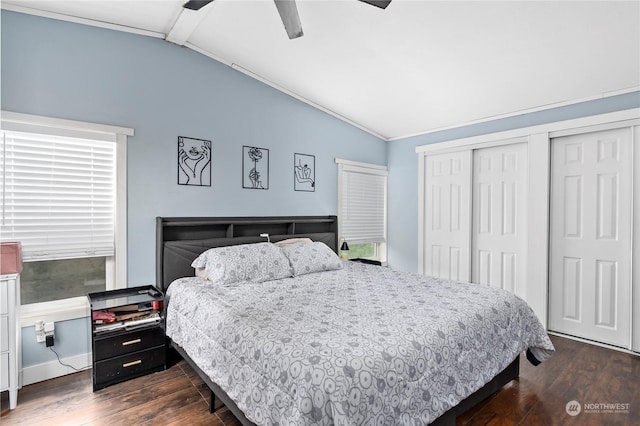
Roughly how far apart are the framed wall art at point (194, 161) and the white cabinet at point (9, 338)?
143 cm

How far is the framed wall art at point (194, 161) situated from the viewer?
3.13m

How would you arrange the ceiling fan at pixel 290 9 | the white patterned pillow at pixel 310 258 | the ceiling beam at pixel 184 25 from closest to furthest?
the ceiling fan at pixel 290 9, the ceiling beam at pixel 184 25, the white patterned pillow at pixel 310 258

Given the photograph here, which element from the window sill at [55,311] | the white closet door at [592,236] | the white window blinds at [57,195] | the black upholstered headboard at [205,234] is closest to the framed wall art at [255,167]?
the black upholstered headboard at [205,234]

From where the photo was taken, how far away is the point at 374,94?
370 centimetres

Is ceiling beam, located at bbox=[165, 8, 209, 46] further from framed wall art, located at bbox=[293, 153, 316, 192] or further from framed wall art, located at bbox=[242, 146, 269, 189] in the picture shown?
framed wall art, located at bbox=[293, 153, 316, 192]

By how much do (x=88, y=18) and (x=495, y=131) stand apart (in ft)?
13.4

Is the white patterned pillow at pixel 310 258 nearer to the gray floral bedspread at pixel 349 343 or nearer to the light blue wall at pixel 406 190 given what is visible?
the gray floral bedspread at pixel 349 343

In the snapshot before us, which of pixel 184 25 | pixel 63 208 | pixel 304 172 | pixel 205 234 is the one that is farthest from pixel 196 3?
pixel 304 172

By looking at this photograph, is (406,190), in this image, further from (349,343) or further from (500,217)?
(349,343)

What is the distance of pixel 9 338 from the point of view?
2.13m

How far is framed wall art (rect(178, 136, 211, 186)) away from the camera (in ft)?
10.3

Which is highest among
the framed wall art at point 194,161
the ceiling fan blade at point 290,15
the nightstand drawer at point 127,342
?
Answer: the ceiling fan blade at point 290,15

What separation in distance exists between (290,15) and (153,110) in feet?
5.32

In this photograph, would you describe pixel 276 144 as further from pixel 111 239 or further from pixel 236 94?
pixel 111 239
